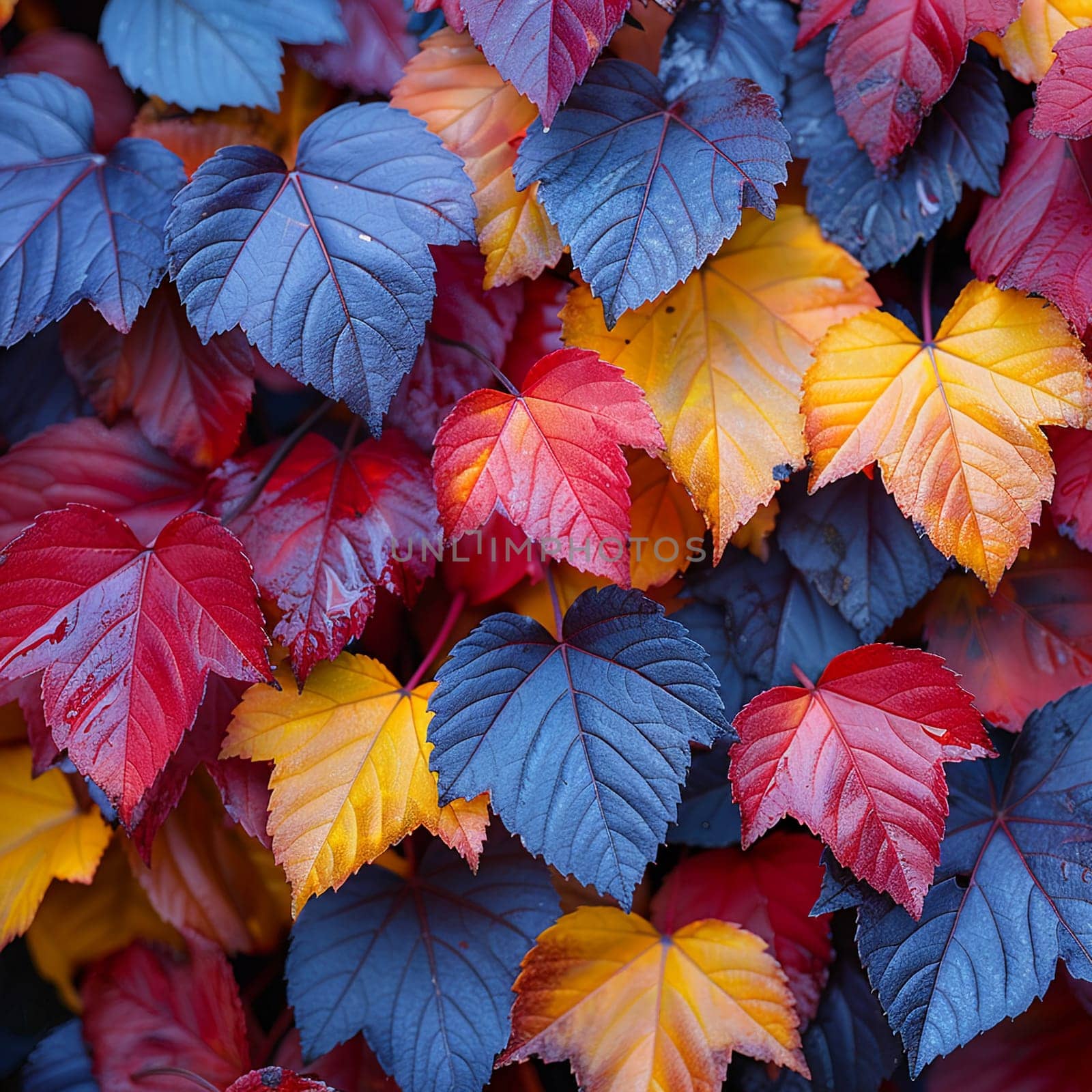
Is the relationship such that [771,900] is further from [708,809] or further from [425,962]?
[425,962]

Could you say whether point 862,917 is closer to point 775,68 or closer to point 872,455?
point 872,455

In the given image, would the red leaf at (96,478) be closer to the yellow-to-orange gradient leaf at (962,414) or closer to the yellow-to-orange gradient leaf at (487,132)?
the yellow-to-orange gradient leaf at (487,132)

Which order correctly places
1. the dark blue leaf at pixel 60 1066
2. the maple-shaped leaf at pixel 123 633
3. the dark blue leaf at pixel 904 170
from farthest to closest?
the dark blue leaf at pixel 60 1066, the dark blue leaf at pixel 904 170, the maple-shaped leaf at pixel 123 633

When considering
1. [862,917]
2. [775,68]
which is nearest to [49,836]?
[862,917]

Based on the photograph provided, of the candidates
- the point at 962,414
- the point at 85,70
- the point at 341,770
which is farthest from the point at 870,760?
the point at 85,70

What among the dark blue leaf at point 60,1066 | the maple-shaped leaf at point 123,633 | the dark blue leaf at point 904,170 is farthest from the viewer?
the dark blue leaf at point 60,1066

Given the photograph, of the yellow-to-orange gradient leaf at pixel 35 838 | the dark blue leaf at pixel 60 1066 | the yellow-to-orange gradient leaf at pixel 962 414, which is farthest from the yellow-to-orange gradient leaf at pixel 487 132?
the dark blue leaf at pixel 60 1066

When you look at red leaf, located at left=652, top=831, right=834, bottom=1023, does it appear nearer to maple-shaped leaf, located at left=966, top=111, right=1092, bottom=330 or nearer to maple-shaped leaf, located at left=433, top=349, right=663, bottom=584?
maple-shaped leaf, located at left=433, top=349, right=663, bottom=584
